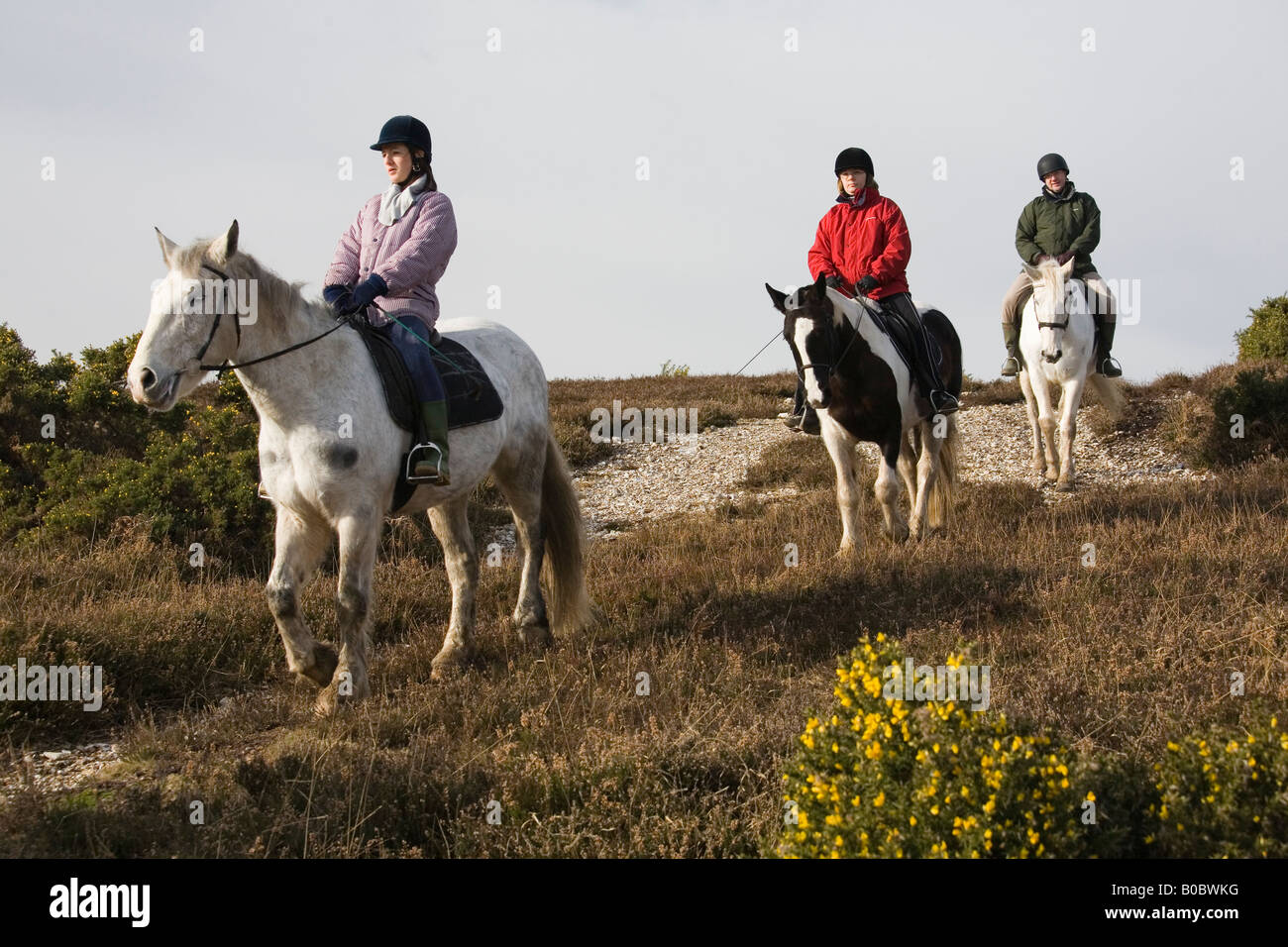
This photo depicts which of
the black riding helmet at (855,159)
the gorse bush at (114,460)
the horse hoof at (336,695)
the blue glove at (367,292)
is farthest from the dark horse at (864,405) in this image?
the gorse bush at (114,460)

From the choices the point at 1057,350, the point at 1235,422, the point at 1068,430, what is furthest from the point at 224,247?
the point at 1235,422

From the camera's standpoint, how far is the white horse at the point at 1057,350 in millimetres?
13312

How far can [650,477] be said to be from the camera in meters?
16.1

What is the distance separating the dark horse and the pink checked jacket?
10.5 ft

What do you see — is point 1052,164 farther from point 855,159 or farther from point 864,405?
point 864,405

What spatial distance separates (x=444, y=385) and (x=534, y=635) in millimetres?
2028

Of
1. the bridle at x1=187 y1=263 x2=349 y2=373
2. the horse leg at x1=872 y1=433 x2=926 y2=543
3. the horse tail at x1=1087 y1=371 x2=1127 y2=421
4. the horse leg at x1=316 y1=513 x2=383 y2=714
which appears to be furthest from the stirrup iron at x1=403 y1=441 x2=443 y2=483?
the horse tail at x1=1087 y1=371 x2=1127 y2=421

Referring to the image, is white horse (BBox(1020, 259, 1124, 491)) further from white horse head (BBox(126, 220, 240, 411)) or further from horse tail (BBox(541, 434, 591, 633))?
white horse head (BBox(126, 220, 240, 411))

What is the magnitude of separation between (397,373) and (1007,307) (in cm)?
983

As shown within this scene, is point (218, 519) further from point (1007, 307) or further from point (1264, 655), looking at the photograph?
point (1007, 307)

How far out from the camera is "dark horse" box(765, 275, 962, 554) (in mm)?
9281
